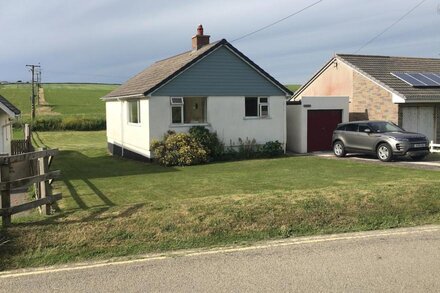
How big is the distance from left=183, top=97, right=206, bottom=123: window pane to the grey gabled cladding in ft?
2.77

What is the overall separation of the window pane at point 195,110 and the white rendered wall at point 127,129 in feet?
6.94

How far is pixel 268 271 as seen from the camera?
568 cm

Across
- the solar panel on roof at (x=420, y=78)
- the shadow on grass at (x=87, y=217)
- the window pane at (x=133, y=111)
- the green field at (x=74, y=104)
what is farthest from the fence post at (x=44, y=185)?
the green field at (x=74, y=104)

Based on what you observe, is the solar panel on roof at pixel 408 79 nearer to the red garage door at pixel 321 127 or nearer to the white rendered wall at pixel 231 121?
the red garage door at pixel 321 127

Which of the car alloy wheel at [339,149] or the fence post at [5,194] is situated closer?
the fence post at [5,194]

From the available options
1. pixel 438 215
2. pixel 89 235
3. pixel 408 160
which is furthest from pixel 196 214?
pixel 408 160

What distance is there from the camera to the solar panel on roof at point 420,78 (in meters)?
23.5

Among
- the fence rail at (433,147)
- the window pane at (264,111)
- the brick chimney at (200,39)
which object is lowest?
the fence rail at (433,147)

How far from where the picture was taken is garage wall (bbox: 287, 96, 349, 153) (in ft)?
74.2

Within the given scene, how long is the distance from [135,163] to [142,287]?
15062 millimetres

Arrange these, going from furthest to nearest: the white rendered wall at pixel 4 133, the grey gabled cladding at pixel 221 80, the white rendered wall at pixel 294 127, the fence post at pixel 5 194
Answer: the white rendered wall at pixel 294 127 → the grey gabled cladding at pixel 221 80 → the white rendered wall at pixel 4 133 → the fence post at pixel 5 194

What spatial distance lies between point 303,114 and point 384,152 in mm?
5232

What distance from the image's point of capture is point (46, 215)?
7.94 m

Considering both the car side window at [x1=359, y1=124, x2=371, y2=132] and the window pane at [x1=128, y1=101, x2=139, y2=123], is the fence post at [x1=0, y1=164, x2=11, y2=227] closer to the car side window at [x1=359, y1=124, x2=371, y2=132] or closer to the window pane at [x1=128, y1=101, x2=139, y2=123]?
the window pane at [x1=128, y1=101, x2=139, y2=123]
